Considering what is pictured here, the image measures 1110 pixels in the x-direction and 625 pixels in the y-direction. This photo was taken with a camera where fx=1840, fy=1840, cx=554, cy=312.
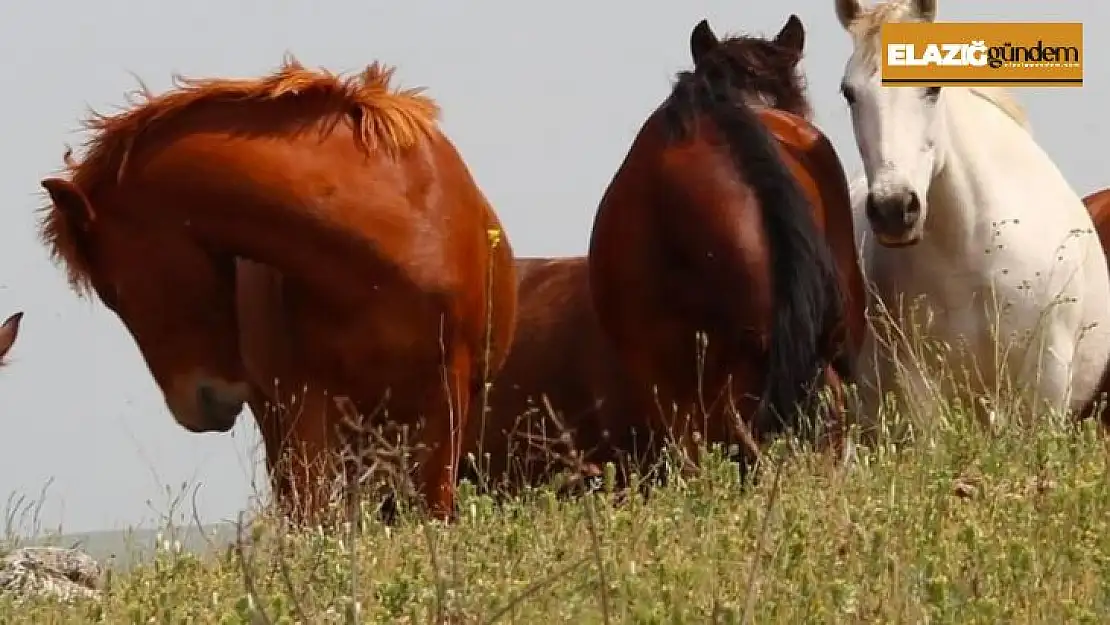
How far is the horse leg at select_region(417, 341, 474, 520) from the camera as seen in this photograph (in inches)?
255

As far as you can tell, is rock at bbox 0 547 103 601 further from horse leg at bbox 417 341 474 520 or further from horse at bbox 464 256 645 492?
horse at bbox 464 256 645 492

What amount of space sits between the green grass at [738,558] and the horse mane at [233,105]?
1.94 meters

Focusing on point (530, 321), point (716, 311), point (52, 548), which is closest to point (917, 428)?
point (716, 311)

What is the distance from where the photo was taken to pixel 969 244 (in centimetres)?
718

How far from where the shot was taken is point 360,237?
20.9 feet

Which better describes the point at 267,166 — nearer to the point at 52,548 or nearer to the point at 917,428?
the point at 52,548

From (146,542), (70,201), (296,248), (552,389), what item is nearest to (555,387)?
(552,389)

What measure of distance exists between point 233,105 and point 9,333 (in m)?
1.20

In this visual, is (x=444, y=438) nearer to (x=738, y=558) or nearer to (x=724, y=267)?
(x=724, y=267)

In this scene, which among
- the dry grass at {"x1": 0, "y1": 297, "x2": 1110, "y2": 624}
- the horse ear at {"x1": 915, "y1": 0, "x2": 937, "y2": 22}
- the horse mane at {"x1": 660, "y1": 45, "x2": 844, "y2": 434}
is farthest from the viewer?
the horse ear at {"x1": 915, "y1": 0, "x2": 937, "y2": 22}

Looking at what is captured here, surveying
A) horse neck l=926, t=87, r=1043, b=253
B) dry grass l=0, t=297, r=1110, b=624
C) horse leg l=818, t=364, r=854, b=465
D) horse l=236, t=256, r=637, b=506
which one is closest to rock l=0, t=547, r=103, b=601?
dry grass l=0, t=297, r=1110, b=624

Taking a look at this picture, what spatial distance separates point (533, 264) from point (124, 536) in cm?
431

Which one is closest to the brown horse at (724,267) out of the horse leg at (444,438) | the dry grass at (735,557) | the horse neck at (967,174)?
the horse neck at (967,174)

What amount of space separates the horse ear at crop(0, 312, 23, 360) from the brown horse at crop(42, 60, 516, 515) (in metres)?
0.32
